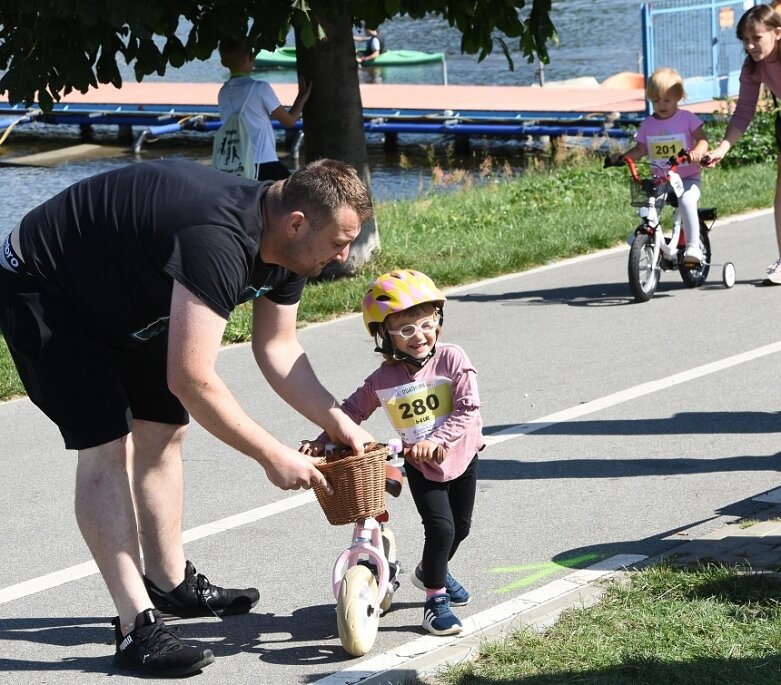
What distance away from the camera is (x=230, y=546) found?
5.64 m

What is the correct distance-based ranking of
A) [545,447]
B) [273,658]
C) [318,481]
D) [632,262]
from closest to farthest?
[318,481], [273,658], [545,447], [632,262]

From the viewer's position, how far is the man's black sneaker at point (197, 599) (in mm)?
4898

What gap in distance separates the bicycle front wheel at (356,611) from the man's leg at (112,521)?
66cm

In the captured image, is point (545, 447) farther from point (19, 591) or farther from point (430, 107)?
point (430, 107)

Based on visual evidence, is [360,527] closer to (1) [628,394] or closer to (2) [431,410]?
(2) [431,410]

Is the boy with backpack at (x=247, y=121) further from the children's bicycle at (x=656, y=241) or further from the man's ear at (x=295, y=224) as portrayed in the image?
the man's ear at (x=295, y=224)

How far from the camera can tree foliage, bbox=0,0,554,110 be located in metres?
9.23

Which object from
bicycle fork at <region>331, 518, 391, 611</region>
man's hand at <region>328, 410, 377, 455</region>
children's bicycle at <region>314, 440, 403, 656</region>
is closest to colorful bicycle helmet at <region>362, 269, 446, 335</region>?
man's hand at <region>328, 410, 377, 455</region>

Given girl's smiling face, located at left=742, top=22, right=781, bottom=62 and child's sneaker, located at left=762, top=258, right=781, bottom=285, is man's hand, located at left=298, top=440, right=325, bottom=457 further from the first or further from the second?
child's sneaker, located at left=762, top=258, right=781, bottom=285

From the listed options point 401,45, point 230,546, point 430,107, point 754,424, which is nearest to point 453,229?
point 754,424

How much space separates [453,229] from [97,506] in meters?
9.39

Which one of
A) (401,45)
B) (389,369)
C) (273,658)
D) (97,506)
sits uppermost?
(401,45)

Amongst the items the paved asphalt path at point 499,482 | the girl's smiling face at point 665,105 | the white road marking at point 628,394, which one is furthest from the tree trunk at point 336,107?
the white road marking at point 628,394

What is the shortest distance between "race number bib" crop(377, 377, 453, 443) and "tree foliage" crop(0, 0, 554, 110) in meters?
4.96
